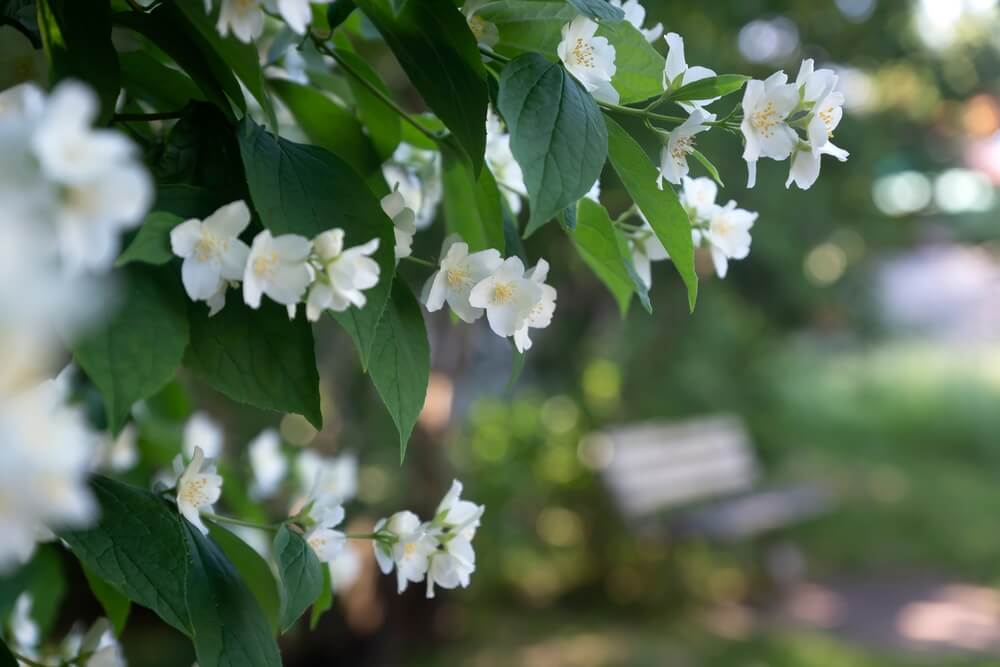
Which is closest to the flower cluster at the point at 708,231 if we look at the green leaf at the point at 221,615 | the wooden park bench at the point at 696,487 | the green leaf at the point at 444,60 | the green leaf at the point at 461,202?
the green leaf at the point at 461,202

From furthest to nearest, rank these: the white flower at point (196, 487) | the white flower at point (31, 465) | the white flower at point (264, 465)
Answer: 1. the white flower at point (264, 465)
2. the white flower at point (196, 487)
3. the white flower at point (31, 465)

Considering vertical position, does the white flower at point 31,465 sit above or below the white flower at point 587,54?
below

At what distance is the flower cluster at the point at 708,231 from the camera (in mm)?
667

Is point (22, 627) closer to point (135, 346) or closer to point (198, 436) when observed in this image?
point (198, 436)

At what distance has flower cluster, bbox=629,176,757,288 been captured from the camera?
2.19 ft

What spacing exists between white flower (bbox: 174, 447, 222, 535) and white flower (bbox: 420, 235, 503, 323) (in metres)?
0.16

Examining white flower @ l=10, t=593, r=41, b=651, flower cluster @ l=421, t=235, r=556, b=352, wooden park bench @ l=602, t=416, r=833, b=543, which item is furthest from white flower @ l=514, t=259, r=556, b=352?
wooden park bench @ l=602, t=416, r=833, b=543

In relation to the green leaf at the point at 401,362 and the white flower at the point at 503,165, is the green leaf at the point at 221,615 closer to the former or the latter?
the green leaf at the point at 401,362

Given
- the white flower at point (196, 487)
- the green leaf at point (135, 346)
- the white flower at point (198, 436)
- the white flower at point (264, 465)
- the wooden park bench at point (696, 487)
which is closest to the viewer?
the green leaf at point (135, 346)

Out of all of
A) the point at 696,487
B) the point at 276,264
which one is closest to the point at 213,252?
the point at 276,264

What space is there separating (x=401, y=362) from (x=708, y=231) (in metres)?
0.25

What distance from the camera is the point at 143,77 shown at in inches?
23.8

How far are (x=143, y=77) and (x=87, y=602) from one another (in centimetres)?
293

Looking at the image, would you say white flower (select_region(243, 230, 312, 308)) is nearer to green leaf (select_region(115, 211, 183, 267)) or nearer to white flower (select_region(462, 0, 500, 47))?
green leaf (select_region(115, 211, 183, 267))
